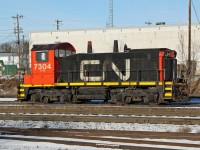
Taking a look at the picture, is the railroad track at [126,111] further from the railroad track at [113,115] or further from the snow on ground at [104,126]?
the snow on ground at [104,126]

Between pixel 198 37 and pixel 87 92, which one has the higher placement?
pixel 198 37

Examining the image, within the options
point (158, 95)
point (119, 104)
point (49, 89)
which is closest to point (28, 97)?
point (49, 89)

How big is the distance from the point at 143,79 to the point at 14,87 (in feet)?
64.0

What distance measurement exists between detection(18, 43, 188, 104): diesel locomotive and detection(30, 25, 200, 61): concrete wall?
27179 mm

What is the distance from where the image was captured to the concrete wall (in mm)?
47250

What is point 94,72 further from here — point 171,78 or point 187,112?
point 187,112

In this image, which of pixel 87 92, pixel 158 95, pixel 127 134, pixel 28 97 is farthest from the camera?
pixel 28 97

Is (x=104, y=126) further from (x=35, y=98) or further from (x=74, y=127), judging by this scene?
(x=35, y=98)

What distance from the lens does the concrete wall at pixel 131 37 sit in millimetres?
47250

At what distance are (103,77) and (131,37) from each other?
108 feet

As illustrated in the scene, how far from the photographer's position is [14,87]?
34.5 m

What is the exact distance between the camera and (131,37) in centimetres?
5088

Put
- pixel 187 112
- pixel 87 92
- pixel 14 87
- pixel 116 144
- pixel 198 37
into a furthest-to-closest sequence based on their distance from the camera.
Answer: pixel 198 37 < pixel 14 87 < pixel 87 92 < pixel 187 112 < pixel 116 144

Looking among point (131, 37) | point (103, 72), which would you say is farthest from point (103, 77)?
point (131, 37)
